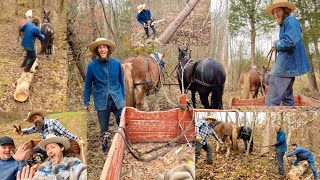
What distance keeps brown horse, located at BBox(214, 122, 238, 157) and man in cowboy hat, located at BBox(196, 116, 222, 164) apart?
0.03 meters

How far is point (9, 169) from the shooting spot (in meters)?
2.18

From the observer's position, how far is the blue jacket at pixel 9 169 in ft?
7.11

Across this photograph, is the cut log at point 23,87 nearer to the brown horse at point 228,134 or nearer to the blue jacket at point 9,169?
the blue jacket at point 9,169

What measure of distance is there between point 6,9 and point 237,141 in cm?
180

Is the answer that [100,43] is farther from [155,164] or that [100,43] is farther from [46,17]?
[155,164]

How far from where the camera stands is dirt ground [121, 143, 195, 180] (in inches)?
94.3

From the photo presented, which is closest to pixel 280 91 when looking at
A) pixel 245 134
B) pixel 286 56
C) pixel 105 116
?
pixel 286 56

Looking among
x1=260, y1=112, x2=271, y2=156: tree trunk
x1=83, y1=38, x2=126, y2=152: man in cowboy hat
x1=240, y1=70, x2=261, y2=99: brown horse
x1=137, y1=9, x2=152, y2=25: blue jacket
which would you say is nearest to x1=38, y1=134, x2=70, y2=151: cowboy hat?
x1=83, y1=38, x2=126, y2=152: man in cowboy hat

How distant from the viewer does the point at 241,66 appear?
276cm

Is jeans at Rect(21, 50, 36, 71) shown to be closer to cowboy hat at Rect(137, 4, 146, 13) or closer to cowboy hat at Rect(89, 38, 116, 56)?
cowboy hat at Rect(89, 38, 116, 56)

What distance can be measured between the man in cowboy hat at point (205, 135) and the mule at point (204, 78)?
55cm

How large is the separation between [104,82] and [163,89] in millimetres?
461

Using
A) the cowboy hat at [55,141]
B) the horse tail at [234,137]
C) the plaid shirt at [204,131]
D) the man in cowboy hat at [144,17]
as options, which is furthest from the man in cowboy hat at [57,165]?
the man in cowboy hat at [144,17]

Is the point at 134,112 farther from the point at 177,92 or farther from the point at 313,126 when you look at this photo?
the point at 313,126
